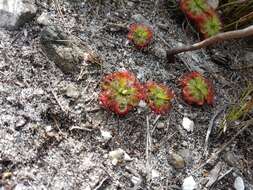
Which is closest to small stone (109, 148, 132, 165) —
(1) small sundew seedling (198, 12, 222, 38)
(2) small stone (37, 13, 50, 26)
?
(2) small stone (37, 13, 50, 26)

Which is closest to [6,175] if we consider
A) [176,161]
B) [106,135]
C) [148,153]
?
[106,135]

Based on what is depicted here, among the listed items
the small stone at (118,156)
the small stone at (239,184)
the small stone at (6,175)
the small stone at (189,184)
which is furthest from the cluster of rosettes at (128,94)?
the small stone at (6,175)

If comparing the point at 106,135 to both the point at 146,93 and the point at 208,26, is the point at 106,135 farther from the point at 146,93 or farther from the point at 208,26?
the point at 208,26

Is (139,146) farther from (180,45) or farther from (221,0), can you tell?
(221,0)

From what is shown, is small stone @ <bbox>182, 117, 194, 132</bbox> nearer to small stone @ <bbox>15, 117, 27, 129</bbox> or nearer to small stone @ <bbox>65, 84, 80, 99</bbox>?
small stone @ <bbox>65, 84, 80, 99</bbox>

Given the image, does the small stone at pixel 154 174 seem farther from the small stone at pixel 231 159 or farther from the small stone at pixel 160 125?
the small stone at pixel 231 159
